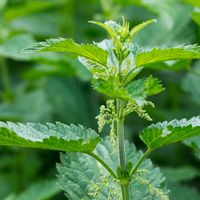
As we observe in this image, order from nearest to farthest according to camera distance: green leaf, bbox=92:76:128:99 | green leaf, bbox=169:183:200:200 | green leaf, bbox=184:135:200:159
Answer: green leaf, bbox=92:76:128:99
green leaf, bbox=184:135:200:159
green leaf, bbox=169:183:200:200

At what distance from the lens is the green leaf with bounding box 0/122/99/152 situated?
1.03 meters

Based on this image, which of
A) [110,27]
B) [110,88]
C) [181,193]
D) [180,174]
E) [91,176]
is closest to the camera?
[110,88]

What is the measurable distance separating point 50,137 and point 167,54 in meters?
0.25

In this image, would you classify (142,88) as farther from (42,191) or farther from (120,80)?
(42,191)

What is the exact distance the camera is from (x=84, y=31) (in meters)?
2.86

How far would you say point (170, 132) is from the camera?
41.2 inches

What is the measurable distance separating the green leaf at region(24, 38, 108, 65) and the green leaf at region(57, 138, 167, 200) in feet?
0.88

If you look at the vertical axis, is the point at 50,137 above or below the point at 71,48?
below

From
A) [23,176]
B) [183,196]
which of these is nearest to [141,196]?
[183,196]

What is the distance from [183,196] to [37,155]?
0.98 meters

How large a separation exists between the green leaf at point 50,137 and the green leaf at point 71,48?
0.14m

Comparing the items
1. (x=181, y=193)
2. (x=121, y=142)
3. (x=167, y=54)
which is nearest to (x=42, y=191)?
(x=181, y=193)

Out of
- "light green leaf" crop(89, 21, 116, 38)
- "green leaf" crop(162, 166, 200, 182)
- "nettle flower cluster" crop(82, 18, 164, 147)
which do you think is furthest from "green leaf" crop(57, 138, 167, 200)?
"green leaf" crop(162, 166, 200, 182)

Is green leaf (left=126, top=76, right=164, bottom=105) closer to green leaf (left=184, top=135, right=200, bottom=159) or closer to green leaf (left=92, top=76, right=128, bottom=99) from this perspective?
green leaf (left=92, top=76, right=128, bottom=99)
